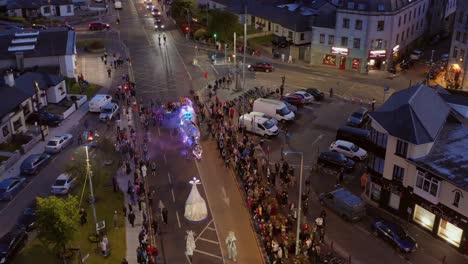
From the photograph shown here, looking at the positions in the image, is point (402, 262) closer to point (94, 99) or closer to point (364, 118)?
point (364, 118)

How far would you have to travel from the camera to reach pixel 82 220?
41688mm

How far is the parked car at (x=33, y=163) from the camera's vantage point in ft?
163

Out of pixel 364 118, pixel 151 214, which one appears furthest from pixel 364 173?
pixel 151 214

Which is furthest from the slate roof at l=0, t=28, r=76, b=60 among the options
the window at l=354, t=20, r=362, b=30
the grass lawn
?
the window at l=354, t=20, r=362, b=30

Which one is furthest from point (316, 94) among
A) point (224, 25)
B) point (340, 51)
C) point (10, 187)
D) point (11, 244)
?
point (11, 244)

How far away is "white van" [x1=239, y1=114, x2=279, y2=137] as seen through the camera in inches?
2261

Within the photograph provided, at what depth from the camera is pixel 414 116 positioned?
41375 mm

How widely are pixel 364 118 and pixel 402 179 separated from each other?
19.1 m

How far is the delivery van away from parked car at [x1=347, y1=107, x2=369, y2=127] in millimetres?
16233

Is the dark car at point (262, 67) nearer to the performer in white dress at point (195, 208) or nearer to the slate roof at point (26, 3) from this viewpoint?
the performer in white dress at point (195, 208)

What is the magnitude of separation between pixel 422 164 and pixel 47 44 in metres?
56.9

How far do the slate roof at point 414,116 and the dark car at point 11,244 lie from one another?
29.9m

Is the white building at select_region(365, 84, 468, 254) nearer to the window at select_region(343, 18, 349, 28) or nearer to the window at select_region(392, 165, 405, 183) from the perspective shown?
the window at select_region(392, 165, 405, 183)

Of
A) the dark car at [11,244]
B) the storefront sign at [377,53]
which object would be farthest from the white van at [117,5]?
the dark car at [11,244]
